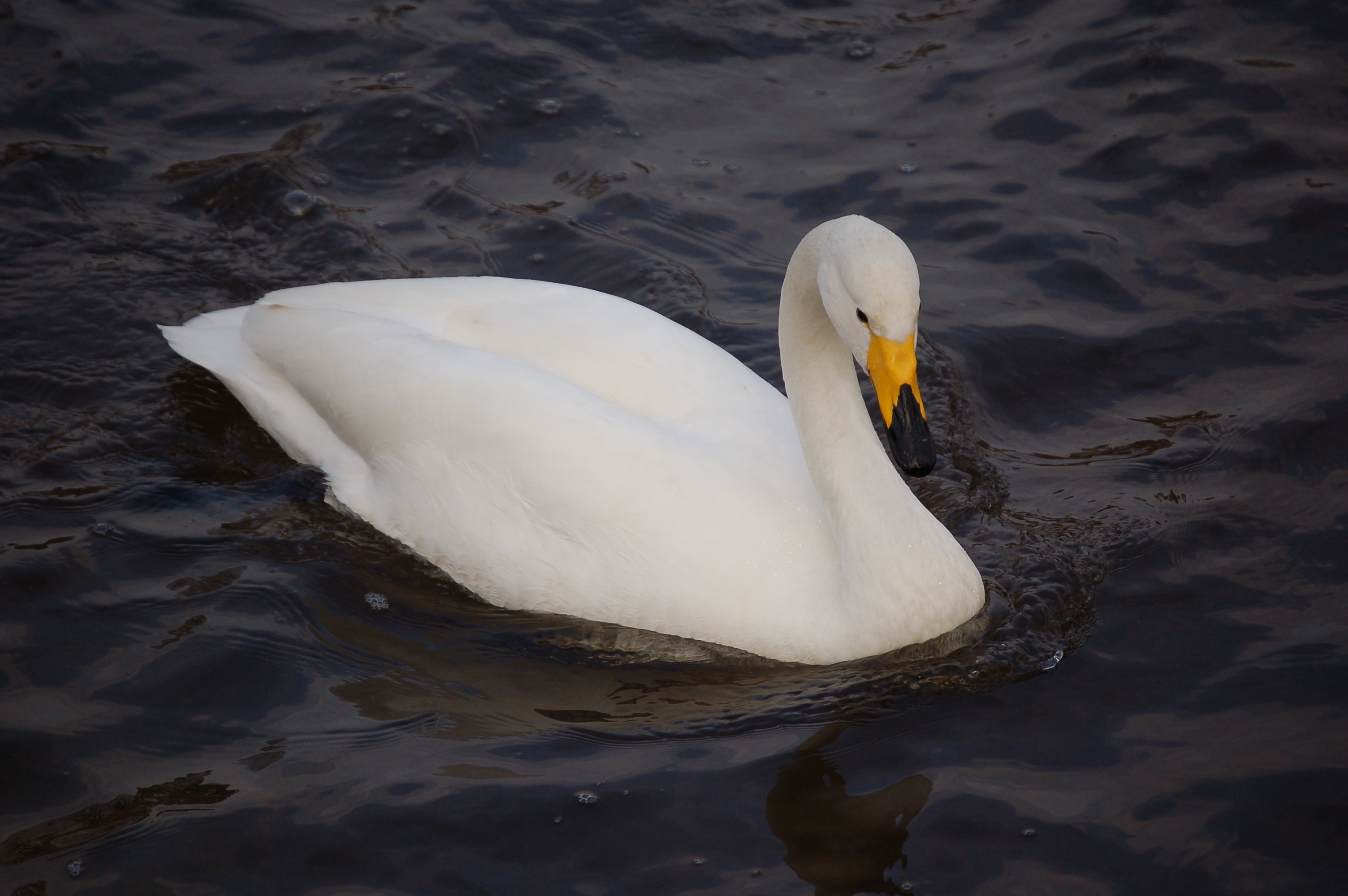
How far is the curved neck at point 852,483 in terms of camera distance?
521 centimetres

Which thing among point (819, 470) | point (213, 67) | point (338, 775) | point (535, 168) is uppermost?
point (213, 67)

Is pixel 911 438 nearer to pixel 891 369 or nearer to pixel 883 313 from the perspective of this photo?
pixel 891 369

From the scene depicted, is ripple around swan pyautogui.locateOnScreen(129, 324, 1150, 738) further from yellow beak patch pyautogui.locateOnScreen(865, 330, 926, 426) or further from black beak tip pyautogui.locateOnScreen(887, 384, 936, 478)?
yellow beak patch pyautogui.locateOnScreen(865, 330, 926, 426)

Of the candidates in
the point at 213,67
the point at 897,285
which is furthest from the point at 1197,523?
the point at 213,67

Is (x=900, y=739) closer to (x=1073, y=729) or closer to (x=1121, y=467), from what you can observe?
(x=1073, y=729)

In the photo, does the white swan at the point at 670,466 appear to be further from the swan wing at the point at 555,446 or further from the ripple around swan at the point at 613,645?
the ripple around swan at the point at 613,645

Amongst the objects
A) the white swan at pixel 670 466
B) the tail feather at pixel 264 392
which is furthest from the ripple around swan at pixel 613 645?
the tail feather at pixel 264 392

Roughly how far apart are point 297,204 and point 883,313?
529cm

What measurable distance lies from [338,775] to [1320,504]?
485 centimetres

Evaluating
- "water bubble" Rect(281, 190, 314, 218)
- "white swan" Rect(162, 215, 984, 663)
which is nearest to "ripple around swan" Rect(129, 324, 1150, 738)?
"white swan" Rect(162, 215, 984, 663)

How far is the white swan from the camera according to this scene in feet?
17.1

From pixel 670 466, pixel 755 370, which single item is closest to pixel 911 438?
pixel 670 466

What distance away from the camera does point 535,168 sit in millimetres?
9109

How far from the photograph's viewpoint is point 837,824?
4590mm
